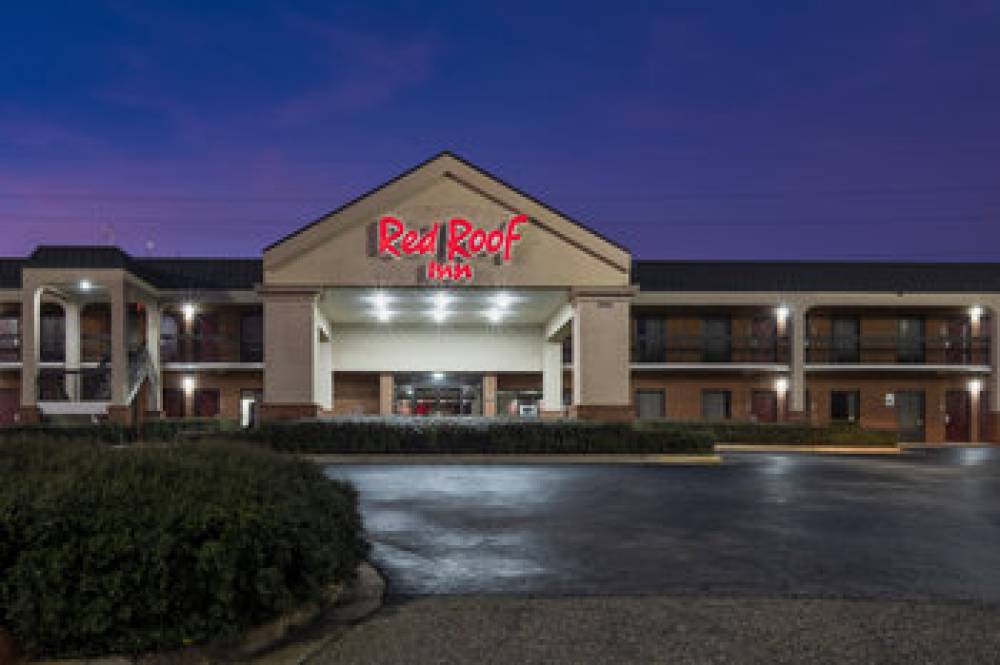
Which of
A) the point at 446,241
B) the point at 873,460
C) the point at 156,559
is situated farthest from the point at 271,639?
the point at 873,460

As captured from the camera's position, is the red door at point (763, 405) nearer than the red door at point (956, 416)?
Yes

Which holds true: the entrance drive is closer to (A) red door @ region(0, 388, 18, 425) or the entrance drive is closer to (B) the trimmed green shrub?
(B) the trimmed green shrub

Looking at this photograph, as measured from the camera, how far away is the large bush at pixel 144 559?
530cm

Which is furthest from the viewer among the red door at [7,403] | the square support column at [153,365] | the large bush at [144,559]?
the red door at [7,403]

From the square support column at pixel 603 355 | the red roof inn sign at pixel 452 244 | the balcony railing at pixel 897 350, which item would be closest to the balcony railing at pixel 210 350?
the red roof inn sign at pixel 452 244

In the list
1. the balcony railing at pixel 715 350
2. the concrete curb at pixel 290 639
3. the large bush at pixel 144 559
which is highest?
the balcony railing at pixel 715 350

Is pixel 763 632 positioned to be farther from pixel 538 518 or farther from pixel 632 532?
pixel 538 518

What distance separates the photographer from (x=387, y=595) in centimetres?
759

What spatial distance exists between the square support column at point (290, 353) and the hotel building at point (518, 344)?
220 centimetres

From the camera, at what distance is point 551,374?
37.7 m

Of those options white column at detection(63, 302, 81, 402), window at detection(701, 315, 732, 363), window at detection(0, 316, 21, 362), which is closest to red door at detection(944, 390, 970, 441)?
window at detection(701, 315, 732, 363)

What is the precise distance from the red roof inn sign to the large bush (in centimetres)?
1984

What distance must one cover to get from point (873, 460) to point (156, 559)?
2599 cm

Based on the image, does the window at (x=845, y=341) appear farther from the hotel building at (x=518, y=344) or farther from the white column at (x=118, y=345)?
the white column at (x=118, y=345)
